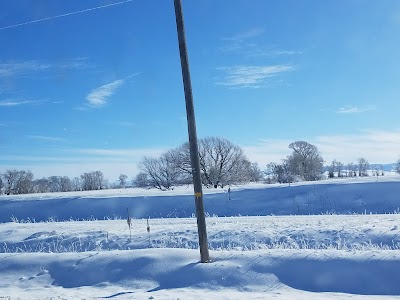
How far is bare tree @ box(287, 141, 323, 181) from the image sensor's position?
9088cm

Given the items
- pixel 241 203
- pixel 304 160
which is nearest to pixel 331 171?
pixel 304 160

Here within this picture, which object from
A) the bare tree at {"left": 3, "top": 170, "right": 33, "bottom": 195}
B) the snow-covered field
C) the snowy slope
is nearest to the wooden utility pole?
the snow-covered field

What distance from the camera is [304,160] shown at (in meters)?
95.0

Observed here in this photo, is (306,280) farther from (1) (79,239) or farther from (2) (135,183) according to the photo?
(2) (135,183)

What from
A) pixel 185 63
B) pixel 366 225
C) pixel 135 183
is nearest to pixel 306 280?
pixel 185 63

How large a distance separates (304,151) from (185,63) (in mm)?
90955

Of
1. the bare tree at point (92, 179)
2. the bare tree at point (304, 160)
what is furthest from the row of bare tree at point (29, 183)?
the bare tree at point (304, 160)

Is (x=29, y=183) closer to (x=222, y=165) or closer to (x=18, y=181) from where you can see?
(x=18, y=181)

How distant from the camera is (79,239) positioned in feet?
49.4

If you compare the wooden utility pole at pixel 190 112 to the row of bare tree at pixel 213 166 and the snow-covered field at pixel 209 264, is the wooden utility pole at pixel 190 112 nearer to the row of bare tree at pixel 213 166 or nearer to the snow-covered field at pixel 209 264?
the snow-covered field at pixel 209 264

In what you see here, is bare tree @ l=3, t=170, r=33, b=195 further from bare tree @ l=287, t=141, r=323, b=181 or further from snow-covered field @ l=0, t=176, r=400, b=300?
snow-covered field @ l=0, t=176, r=400, b=300

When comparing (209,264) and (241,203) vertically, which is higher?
(241,203)

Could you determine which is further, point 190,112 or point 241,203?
point 241,203

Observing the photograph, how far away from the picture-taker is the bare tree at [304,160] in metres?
90.9
